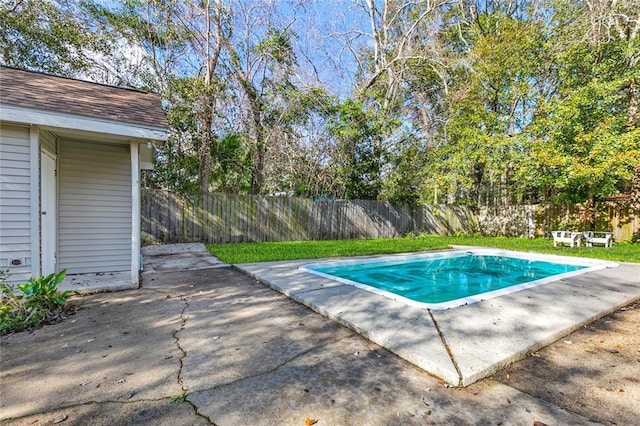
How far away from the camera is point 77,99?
4.30m

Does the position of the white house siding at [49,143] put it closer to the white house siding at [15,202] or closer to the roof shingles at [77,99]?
the white house siding at [15,202]

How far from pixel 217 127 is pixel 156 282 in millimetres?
7086

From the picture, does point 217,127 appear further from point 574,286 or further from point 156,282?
point 574,286

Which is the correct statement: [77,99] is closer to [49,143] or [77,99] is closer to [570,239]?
[49,143]

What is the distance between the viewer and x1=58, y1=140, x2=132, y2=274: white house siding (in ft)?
15.9

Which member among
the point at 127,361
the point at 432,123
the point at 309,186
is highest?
the point at 432,123

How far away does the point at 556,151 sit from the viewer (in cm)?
981

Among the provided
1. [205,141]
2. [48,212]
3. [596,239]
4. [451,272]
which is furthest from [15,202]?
[596,239]


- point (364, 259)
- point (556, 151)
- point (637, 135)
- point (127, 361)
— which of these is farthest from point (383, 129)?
point (127, 361)

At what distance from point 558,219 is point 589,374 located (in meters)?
11.9

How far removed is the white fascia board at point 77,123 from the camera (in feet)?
11.7

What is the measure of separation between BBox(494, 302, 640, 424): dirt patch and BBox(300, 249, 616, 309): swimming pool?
4.05 feet

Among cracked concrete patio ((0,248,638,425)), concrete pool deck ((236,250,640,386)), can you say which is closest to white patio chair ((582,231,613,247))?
concrete pool deck ((236,250,640,386))

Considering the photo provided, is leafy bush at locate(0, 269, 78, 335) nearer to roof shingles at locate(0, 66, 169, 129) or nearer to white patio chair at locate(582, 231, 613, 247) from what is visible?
roof shingles at locate(0, 66, 169, 129)
